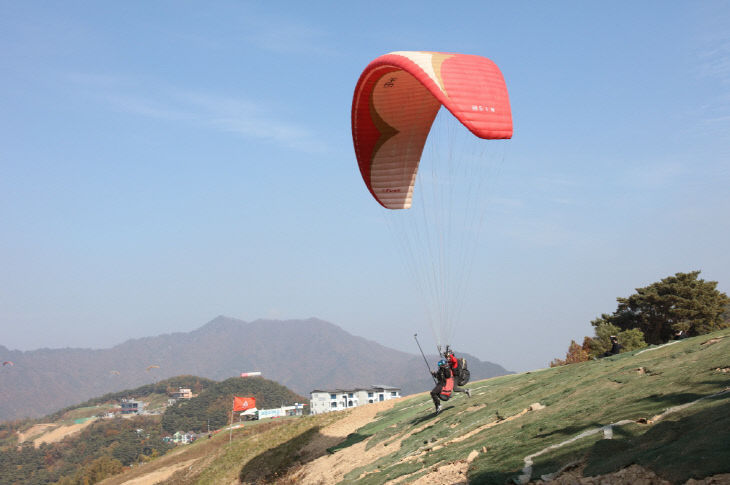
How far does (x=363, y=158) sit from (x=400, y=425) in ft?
33.9

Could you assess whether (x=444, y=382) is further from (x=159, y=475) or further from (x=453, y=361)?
(x=159, y=475)

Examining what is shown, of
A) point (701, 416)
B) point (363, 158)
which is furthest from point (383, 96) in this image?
point (701, 416)

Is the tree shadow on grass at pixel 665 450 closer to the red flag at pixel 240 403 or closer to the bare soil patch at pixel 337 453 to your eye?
the bare soil patch at pixel 337 453

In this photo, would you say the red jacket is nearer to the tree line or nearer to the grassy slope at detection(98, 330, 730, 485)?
the grassy slope at detection(98, 330, 730, 485)

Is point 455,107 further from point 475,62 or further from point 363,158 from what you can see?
point 363,158

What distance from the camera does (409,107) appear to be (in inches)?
754

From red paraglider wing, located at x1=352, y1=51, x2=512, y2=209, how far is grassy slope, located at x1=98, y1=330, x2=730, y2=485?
679 centimetres

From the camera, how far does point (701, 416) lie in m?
9.16

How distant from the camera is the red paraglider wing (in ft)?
48.0

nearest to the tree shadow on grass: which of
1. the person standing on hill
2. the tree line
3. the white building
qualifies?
the person standing on hill

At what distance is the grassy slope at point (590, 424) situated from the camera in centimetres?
854

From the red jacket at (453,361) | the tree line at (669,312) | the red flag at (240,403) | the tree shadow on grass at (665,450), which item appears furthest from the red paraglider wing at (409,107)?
the red flag at (240,403)

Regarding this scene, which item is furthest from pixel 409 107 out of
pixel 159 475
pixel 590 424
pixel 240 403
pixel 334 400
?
pixel 334 400

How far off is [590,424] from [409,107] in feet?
37.6
